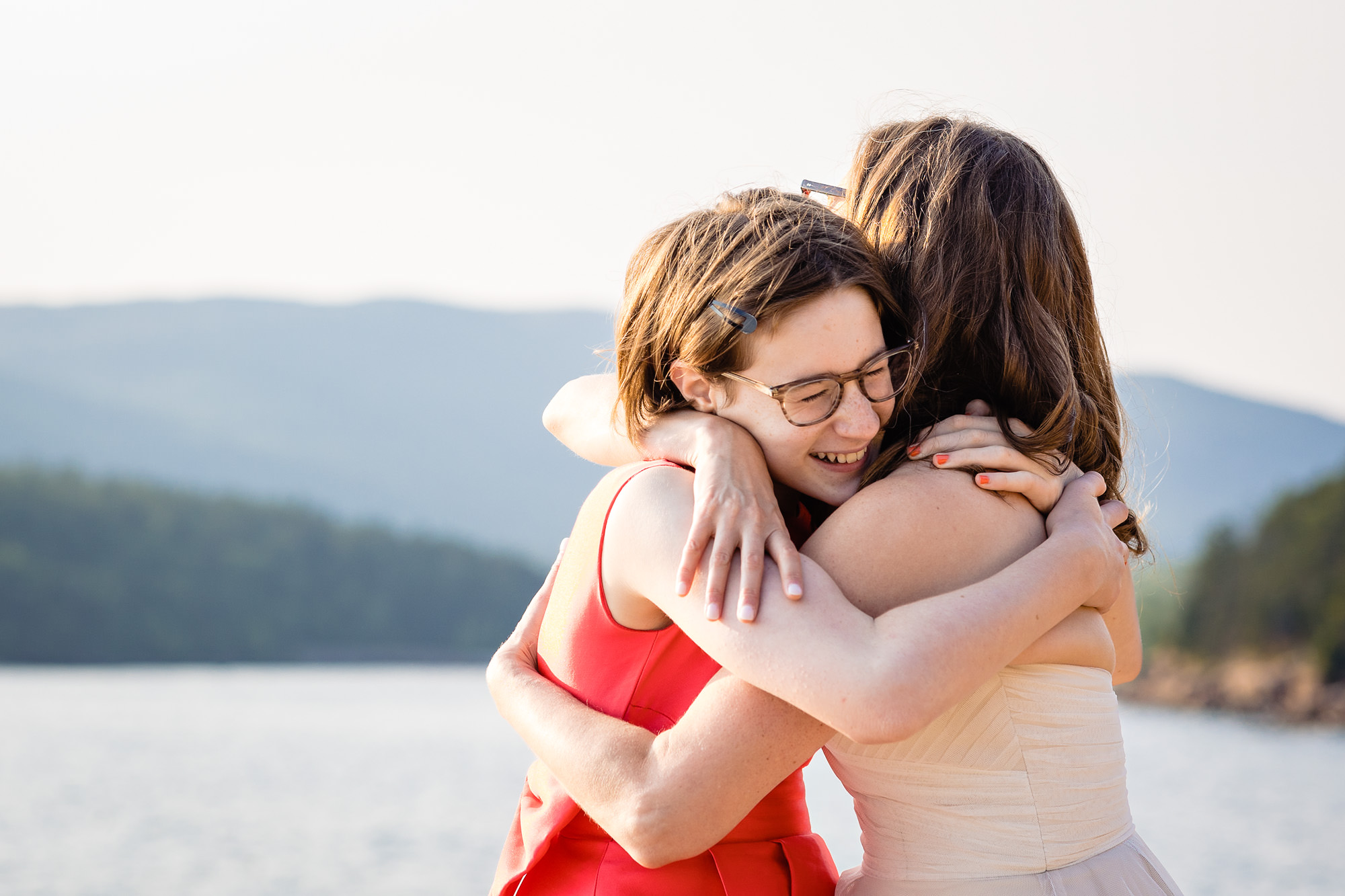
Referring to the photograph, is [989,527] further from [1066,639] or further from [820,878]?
[820,878]

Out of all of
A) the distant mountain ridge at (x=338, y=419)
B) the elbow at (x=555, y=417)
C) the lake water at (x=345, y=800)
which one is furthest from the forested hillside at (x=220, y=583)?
the elbow at (x=555, y=417)

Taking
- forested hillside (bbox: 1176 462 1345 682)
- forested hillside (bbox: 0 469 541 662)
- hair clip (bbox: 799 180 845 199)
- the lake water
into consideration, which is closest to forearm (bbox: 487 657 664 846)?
hair clip (bbox: 799 180 845 199)

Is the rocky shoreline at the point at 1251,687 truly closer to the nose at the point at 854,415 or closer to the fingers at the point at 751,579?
the nose at the point at 854,415

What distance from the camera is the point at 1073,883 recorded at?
1.81 meters

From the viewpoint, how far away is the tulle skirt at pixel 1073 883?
180 cm

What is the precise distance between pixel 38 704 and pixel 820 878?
3831 centimetres

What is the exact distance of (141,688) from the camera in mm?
39469

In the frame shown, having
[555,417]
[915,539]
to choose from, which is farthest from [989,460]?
[555,417]

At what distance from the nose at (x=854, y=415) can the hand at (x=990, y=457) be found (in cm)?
9

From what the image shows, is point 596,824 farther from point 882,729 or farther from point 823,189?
point 823,189

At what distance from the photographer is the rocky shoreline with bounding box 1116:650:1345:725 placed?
29078mm

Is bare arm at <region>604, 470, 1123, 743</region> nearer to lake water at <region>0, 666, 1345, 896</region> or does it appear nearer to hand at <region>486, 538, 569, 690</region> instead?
hand at <region>486, 538, 569, 690</region>

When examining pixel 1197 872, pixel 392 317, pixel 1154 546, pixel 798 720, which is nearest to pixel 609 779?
pixel 798 720

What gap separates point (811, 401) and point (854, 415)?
0.07 metres
